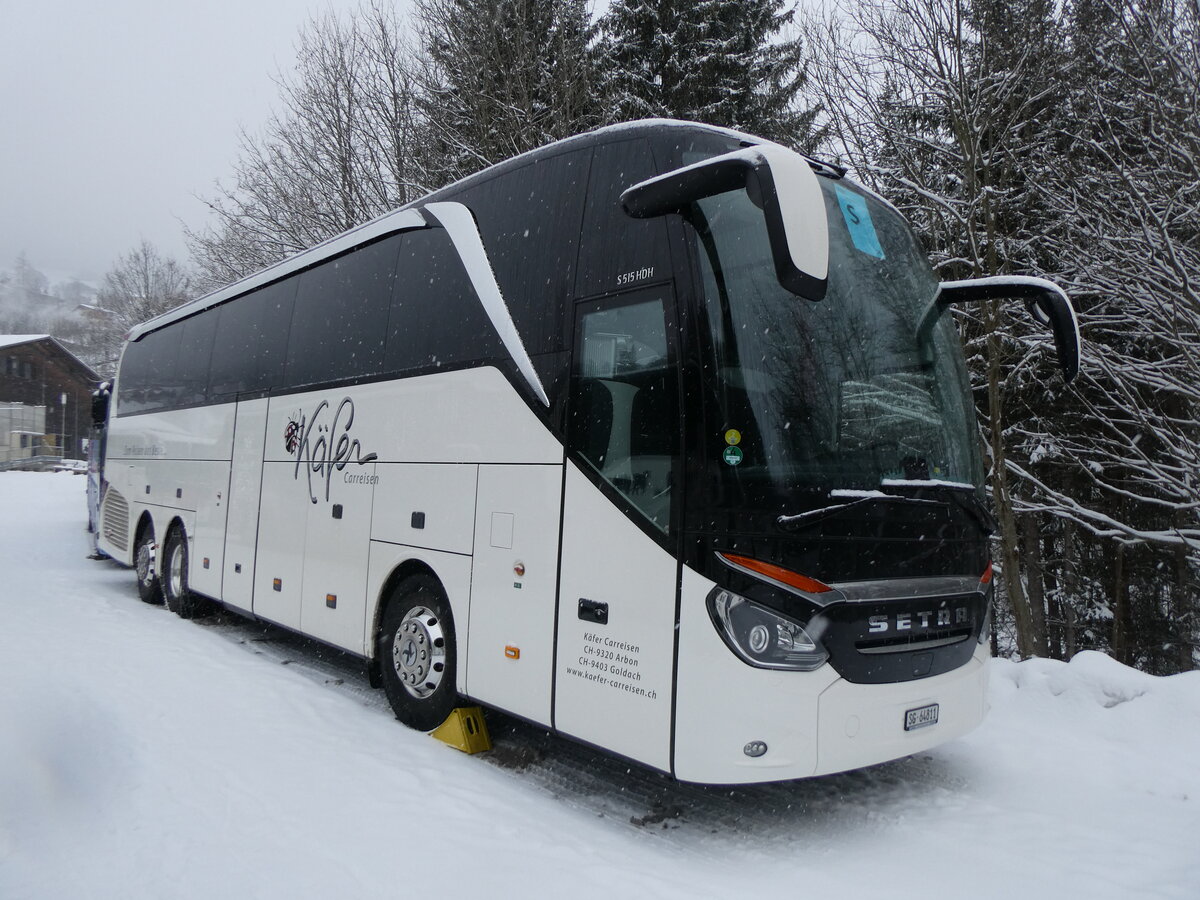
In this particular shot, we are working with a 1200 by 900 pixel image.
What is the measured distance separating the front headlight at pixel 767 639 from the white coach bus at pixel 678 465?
1cm

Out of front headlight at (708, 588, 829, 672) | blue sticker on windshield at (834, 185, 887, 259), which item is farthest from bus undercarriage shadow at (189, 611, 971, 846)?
blue sticker on windshield at (834, 185, 887, 259)

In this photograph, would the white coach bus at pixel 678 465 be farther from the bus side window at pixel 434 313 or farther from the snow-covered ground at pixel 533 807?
the snow-covered ground at pixel 533 807

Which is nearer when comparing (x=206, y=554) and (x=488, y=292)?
(x=488, y=292)

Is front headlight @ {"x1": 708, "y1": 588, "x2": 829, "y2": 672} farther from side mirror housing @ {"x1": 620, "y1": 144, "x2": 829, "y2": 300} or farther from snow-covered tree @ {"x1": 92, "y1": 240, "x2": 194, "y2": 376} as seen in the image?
snow-covered tree @ {"x1": 92, "y1": 240, "x2": 194, "y2": 376}

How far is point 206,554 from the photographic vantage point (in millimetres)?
9375

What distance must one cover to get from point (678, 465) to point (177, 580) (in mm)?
8553

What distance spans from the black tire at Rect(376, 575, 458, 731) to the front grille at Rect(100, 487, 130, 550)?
26.5 ft

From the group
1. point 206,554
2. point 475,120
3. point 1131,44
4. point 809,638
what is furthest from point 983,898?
point 475,120

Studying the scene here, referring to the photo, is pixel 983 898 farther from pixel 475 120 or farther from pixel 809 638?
pixel 475 120

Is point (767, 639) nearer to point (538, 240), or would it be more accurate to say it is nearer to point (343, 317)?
point (538, 240)

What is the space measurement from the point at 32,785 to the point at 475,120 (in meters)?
15.0

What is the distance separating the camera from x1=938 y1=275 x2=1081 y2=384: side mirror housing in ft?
15.9

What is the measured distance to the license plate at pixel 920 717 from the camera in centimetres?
400

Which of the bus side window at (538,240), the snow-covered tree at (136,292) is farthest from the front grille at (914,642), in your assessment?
the snow-covered tree at (136,292)
